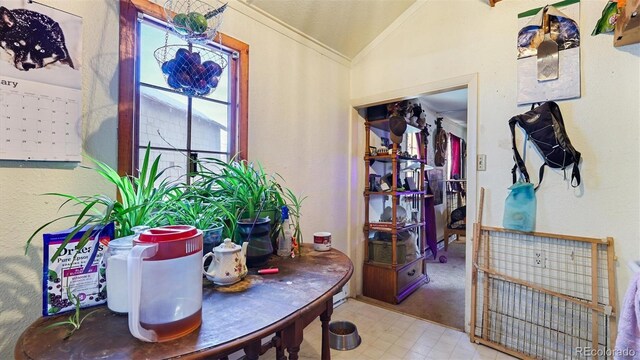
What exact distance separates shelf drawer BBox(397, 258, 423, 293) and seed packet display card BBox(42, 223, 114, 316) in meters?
2.40

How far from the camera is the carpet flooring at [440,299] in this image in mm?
2414

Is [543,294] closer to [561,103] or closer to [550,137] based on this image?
[550,137]

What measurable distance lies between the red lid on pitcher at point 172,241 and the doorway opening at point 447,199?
1.99m

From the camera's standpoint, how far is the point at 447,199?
4.97 metres

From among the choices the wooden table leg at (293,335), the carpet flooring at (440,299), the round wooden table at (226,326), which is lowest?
the carpet flooring at (440,299)

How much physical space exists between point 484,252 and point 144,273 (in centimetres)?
212

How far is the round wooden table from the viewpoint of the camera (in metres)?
0.63

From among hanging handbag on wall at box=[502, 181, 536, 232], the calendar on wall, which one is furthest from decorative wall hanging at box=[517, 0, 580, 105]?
the calendar on wall

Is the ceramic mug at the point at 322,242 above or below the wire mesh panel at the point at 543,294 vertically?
above

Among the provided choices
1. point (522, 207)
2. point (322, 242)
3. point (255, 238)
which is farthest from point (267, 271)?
point (522, 207)

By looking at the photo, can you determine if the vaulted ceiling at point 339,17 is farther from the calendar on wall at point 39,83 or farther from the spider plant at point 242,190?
the spider plant at point 242,190

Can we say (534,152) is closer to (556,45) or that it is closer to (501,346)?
(556,45)

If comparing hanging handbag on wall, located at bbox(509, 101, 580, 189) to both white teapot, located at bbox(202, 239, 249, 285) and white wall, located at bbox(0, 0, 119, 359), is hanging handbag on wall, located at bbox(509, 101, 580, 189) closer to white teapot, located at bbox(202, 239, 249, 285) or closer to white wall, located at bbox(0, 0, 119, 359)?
white teapot, located at bbox(202, 239, 249, 285)

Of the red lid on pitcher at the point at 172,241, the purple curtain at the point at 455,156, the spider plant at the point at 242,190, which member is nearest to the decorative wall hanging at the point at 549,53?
the spider plant at the point at 242,190
